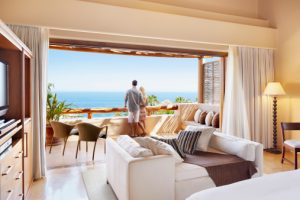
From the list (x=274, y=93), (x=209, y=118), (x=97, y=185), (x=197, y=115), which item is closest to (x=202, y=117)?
(x=197, y=115)

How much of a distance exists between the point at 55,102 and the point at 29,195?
260cm

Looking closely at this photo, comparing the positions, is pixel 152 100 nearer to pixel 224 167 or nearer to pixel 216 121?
pixel 216 121

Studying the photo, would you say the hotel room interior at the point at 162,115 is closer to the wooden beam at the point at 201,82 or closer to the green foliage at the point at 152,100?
the wooden beam at the point at 201,82

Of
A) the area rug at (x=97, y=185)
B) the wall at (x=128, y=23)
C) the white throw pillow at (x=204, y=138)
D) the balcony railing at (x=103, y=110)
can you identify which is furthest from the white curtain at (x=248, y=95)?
the area rug at (x=97, y=185)

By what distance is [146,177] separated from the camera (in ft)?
7.54

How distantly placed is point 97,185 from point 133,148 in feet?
3.35

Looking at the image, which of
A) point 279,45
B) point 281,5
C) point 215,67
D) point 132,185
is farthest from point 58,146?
point 281,5

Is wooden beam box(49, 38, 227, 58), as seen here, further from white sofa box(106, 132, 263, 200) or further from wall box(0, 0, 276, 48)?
white sofa box(106, 132, 263, 200)

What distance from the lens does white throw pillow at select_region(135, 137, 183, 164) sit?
2.50m

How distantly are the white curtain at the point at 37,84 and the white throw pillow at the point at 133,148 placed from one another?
1.35 m

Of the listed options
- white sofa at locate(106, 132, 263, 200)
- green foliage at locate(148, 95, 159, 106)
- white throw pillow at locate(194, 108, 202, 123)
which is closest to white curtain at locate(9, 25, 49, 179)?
white sofa at locate(106, 132, 263, 200)

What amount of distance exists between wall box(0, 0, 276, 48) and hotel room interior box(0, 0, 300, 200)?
17 mm

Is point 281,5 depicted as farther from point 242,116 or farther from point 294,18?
point 242,116

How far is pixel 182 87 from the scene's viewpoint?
1487cm
